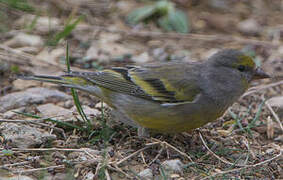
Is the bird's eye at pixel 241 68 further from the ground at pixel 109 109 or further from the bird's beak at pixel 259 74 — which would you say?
the ground at pixel 109 109

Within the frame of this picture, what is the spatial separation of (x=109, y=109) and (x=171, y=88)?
898 mm

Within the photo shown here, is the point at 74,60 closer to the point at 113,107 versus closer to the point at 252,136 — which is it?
the point at 113,107

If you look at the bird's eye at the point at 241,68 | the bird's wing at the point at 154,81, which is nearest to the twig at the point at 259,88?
the bird's eye at the point at 241,68

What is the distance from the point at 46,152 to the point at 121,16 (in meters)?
4.31

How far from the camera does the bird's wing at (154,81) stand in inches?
190

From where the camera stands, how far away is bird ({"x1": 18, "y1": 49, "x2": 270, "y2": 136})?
4684mm

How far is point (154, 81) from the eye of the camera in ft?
16.3

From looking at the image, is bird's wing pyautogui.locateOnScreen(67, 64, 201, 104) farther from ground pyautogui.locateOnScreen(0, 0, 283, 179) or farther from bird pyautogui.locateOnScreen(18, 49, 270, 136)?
ground pyautogui.locateOnScreen(0, 0, 283, 179)

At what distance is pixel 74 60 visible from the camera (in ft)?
22.4

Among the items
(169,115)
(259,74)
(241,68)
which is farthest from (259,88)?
(169,115)

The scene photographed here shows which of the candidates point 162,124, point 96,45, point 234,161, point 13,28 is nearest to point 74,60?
point 96,45

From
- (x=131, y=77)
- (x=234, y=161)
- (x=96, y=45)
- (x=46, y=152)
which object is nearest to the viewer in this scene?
(x=46, y=152)

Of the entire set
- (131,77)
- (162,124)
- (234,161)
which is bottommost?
(234,161)

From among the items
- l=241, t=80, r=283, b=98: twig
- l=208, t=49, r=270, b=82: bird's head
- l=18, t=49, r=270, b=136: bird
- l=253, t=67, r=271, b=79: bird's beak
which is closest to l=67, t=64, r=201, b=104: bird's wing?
l=18, t=49, r=270, b=136: bird
